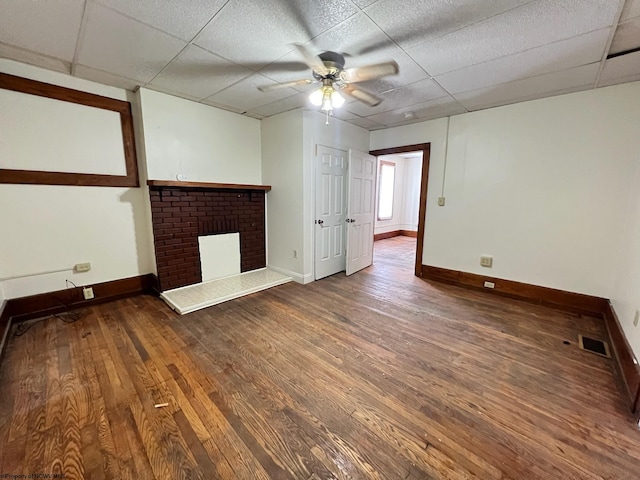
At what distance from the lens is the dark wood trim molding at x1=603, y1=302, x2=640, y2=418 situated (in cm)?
162

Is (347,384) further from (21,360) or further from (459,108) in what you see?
(459,108)

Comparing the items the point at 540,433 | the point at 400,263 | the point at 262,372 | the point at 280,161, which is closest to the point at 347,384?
the point at 262,372

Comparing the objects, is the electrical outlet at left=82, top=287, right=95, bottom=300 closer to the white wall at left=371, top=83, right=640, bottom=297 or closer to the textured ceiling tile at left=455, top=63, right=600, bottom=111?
the white wall at left=371, top=83, right=640, bottom=297

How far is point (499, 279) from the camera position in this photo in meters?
3.41

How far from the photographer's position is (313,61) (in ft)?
7.18

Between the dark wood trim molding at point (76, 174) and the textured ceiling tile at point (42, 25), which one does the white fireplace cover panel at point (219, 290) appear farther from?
the textured ceiling tile at point (42, 25)

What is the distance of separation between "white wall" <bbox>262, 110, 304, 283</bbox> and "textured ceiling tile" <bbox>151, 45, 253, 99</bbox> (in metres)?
1.04

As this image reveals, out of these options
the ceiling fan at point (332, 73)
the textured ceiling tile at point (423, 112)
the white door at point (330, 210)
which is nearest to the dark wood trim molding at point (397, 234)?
the white door at point (330, 210)

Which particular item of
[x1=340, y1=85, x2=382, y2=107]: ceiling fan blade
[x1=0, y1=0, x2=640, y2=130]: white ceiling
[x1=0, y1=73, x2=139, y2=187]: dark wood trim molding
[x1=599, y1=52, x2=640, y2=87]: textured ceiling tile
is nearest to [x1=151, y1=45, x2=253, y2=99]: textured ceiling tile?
[x1=0, y1=0, x2=640, y2=130]: white ceiling

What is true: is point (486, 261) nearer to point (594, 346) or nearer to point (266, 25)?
point (594, 346)

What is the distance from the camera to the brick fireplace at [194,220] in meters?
3.20

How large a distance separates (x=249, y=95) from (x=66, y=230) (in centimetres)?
249

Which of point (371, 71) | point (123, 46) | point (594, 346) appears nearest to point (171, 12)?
point (123, 46)

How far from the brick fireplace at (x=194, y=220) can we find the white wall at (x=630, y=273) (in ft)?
13.3
